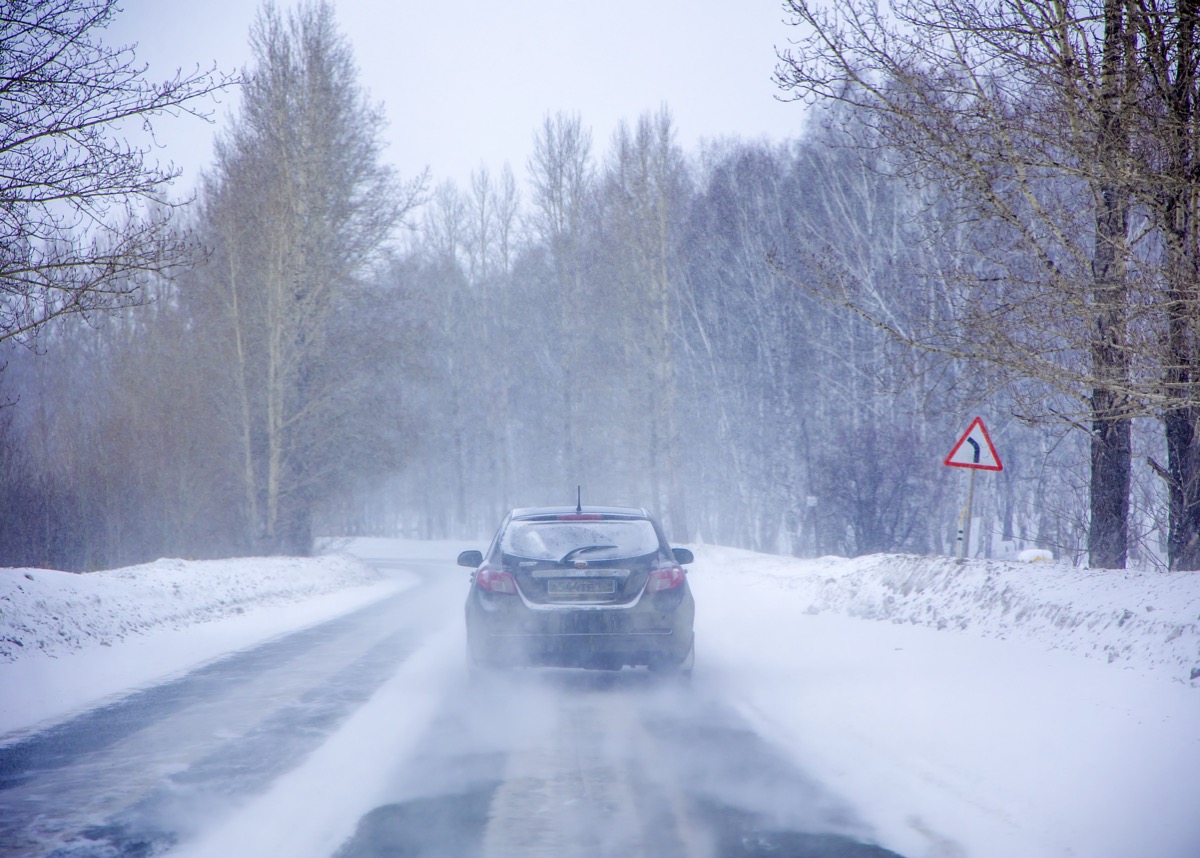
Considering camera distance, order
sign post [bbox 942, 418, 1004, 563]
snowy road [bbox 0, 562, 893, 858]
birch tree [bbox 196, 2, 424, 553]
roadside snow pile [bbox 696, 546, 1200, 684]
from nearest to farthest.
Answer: snowy road [bbox 0, 562, 893, 858] < roadside snow pile [bbox 696, 546, 1200, 684] < sign post [bbox 942, 418, 1004, 563] < birch tree [bbox 196, 2, 424, 553]

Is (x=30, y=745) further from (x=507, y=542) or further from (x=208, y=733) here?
(x=507, y=542)

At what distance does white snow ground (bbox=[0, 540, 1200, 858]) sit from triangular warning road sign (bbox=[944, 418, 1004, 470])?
1501 millimetres

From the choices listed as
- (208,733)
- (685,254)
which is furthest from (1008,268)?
(685,254)

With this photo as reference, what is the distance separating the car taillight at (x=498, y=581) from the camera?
858 centimetres

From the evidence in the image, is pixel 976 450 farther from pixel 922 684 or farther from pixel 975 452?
pixel 922 684

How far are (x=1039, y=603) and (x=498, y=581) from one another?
5010 mm

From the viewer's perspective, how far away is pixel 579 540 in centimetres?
888

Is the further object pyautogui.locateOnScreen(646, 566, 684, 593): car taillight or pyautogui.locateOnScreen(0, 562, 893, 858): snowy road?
pyautogui.locateOnScreen(646, 566, 684, 593): car taillight

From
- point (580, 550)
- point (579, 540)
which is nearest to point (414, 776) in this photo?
point (580, 550)

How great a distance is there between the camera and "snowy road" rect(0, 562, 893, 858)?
477 centimetres

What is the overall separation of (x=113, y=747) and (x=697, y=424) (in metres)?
36.2

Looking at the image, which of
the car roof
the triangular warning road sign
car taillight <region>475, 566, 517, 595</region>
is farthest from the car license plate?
the triangular warning road sign

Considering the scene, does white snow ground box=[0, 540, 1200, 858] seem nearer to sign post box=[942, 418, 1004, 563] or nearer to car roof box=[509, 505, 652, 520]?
sign post box=[942, 418, 1004, 563]

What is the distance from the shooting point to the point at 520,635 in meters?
8.47
